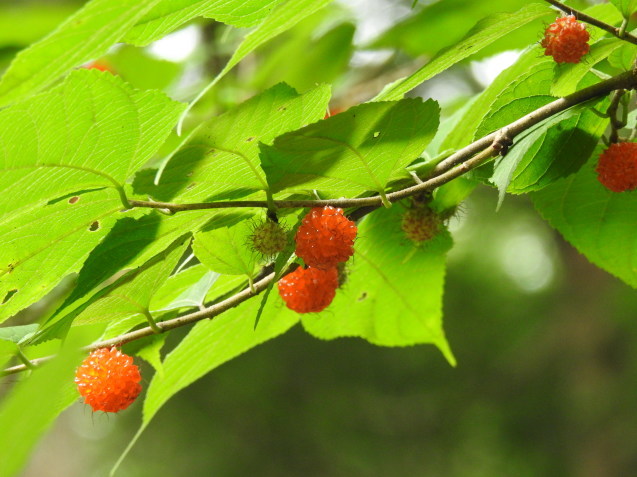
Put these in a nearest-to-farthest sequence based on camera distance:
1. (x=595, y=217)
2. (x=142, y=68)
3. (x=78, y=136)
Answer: (x=78, y=136) < (x=595, y=217) < (x=142, y=68)

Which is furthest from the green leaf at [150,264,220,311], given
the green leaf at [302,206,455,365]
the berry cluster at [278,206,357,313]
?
the green leaf at [302,206,455,365]

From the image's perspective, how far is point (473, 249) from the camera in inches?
568

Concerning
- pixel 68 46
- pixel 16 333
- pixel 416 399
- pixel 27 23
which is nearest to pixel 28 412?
pixel 68 46

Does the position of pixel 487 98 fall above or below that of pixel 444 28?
above

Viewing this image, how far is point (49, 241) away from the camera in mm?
947

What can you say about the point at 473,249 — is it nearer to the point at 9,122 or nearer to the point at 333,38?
the point at 333,38

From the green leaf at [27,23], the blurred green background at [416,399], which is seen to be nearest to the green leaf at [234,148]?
the green leaf at [27,23]

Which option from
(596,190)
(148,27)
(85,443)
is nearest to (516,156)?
(596,190)

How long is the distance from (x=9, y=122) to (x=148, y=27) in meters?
0.23

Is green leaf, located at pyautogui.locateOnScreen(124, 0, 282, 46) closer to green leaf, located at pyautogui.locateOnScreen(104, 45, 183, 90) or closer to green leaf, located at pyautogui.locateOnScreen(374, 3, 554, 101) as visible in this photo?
green leaf, located at pyautogui.locateOnScreen(374, 3, 554, 101)

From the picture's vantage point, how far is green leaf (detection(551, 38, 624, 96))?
1004mm

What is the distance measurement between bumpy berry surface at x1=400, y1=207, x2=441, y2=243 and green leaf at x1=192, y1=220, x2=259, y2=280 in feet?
0.87

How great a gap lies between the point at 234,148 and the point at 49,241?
27 centimetres

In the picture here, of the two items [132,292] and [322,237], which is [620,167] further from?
[132,292]
